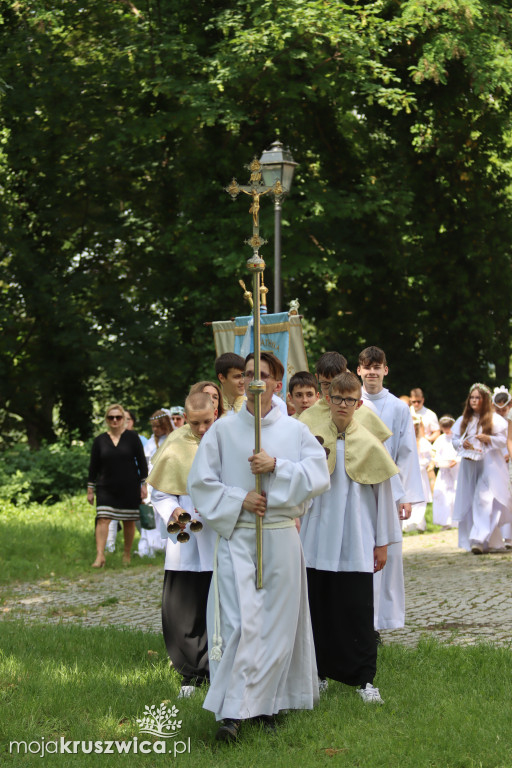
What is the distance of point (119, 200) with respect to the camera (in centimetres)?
2362

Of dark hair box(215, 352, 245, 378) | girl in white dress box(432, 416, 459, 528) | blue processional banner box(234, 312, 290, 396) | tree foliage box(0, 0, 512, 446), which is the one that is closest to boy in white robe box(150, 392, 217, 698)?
dark hair box(215, 352, 245, 378)

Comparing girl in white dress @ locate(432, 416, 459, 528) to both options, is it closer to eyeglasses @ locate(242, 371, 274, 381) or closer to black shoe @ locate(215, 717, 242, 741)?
eyeglasses @ locate(242, 371, 274, 381)

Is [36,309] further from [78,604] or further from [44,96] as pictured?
[78,604]

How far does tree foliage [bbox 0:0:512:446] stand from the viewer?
19328mm

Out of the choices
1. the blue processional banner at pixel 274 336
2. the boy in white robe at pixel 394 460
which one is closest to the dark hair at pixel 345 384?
Result: the boy in white robe at pixel 394 460

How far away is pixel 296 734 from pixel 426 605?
14.5 ft

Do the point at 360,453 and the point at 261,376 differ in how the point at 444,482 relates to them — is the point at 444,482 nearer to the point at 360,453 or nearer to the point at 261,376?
the point at 360,453

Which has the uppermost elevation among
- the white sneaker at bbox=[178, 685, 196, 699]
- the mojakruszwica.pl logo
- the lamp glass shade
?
the lamp glass shade

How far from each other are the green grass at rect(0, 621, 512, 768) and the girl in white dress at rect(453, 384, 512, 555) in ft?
20.1

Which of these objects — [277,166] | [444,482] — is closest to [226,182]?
[277,166]

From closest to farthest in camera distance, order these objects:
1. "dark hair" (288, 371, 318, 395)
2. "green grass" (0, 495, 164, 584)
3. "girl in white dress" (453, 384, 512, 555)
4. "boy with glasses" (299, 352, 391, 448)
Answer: "boy with glasses" (299, 352, 391, 448)
"dark hair" (288, 371, 318, 395)
"green grass" (0, 495, 164, 584)
"girl in white dress" (453, 384, 512, 555)

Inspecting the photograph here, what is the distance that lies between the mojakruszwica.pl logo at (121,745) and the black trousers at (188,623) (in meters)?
0.83

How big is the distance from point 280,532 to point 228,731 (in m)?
1.04

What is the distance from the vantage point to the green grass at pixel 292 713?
527 centimetres
